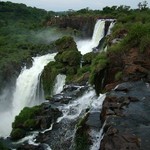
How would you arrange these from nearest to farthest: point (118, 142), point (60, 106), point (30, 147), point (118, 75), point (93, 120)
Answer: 1. point (118, 142)
2. point (93, 120)
3. point (30, 147)
4. point (118, 75)
5. point (60, 106)

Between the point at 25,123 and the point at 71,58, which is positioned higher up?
the point at 71,58

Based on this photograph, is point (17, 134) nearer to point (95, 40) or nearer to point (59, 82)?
point (59, 82)

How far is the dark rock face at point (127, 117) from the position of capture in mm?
12219

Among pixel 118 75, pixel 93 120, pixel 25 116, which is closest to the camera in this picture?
pixel 93 120

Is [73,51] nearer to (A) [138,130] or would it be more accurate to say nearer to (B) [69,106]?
(B) [69,106]

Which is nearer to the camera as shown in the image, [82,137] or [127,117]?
[127,117]

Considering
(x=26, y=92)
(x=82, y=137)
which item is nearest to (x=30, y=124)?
(x=82, y=137)

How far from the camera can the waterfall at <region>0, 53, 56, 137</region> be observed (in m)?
30.6

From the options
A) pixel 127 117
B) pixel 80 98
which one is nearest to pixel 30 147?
pixel 127 117

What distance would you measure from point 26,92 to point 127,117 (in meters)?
18.4

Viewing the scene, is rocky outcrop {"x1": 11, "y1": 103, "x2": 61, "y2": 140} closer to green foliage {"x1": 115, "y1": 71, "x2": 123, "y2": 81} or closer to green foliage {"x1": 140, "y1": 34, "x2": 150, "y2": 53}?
green foliage {"x1": 115, "y1": 71, "x2": 123, "y2": 81}

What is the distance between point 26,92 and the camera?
3177 cm

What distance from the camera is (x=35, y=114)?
20969 mm

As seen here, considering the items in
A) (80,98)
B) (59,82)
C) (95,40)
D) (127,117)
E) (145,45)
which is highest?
(145,45)
